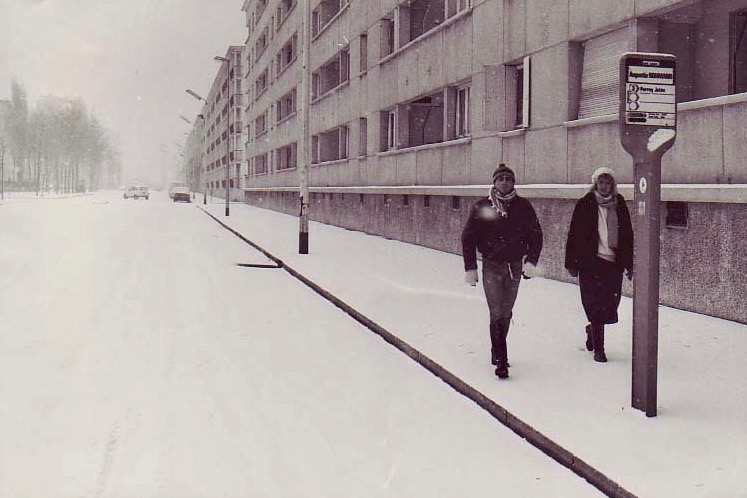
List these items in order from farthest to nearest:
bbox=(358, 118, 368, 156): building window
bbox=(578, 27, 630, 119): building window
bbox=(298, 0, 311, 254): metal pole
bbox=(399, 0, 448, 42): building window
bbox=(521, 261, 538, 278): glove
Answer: bbox=(358, 118, 368, 156): building window, bbox=(399, 0, 448, 42): building window, bbox=(298, 0, 311, 254): metal pole, bbox=(578, 27, 630, 119): building window, bbox=(521, 261, 538, 278): glove

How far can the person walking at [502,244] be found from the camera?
621 centimetres

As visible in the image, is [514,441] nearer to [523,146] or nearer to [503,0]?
[523,146]

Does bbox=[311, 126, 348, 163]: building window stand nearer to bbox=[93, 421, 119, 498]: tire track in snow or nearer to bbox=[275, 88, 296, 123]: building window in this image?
bbox=[275, 88, 296, 123]: building window

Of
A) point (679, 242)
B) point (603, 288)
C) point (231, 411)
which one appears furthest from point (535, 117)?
point (231, 411)

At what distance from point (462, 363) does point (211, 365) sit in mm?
2198

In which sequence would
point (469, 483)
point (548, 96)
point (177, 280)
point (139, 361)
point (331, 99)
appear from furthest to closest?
point (331, 99)
point (548, 96)
point (177, 280)
point (139, 361)
point (469, 483)

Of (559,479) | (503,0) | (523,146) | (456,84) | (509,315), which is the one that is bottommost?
(559,479)

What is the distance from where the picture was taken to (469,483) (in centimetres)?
396

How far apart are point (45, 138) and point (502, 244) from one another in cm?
9033

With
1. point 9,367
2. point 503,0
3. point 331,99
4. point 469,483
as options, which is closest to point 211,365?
point 9,367

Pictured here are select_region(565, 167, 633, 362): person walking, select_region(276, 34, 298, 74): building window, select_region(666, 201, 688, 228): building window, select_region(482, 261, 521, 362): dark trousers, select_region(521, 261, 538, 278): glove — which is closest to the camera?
select_region(521, 261, 538, 278): glove

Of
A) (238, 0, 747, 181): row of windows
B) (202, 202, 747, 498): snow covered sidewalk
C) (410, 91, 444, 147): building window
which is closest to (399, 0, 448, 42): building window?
(238, 0, 747, 181): row of windows

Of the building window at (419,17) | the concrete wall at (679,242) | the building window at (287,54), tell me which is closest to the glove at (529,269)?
the concrete wall at (679,242)

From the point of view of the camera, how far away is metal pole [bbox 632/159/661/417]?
4.93m
